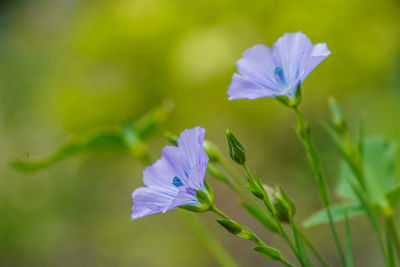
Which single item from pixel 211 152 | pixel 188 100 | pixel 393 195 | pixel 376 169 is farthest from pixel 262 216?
pixel 188 100

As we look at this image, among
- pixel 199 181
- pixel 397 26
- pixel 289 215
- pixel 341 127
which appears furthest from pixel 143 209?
pixel 397 26

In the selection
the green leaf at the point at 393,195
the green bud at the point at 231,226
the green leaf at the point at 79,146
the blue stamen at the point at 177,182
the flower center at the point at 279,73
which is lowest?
the green leaf at the point at 393,195

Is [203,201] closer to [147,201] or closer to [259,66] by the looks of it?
[147,201]

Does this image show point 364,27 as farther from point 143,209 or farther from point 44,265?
point 44,265

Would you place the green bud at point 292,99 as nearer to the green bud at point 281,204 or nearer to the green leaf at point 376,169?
the green bud at point 281,204

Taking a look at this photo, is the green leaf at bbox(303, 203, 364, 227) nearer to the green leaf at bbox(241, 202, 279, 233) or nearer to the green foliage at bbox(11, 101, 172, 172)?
the green leaf at bbox(241, 202, 279, 233)

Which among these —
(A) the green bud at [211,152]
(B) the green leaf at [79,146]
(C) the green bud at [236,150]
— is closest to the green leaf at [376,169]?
(A) the green bud at [211,152]
